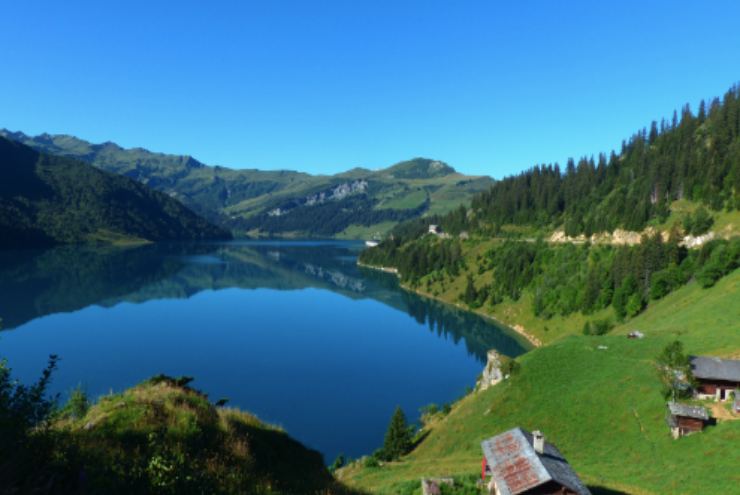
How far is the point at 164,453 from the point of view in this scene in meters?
11.1

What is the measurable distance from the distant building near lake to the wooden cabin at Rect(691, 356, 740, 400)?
24478 millimetres

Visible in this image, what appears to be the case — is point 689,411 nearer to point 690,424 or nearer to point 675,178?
point 690,424

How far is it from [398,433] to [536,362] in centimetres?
2549

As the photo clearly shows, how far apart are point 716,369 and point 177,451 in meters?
55.1

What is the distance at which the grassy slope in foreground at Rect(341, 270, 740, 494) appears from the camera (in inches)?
1379

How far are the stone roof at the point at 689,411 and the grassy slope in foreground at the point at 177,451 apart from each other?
37.9 meters

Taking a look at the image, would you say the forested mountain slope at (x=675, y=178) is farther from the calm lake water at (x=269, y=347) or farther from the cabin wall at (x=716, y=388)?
the cabin wall at (x=716, y=388)

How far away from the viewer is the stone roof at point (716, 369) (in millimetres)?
44000

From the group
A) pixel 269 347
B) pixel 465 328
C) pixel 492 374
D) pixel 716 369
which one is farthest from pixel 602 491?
pixel 465 328

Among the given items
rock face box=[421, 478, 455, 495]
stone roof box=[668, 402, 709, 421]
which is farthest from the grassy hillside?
stone roof box=[668, 402, 709, 421]

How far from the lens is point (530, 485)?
1096 inches

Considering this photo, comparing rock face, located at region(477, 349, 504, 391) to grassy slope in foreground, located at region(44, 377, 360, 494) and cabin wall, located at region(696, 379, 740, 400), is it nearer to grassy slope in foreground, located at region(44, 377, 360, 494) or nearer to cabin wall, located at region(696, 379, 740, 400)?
cabin wall, located at region(696, 379, 740, 400)

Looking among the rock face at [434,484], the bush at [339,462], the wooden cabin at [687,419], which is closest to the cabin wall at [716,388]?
the wooden cabin at [687,419]

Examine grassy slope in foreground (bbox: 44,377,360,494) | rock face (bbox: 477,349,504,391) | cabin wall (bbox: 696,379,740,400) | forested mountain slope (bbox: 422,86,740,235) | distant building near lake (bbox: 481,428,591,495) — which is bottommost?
rock face (bbox: 477,349,504,391)
